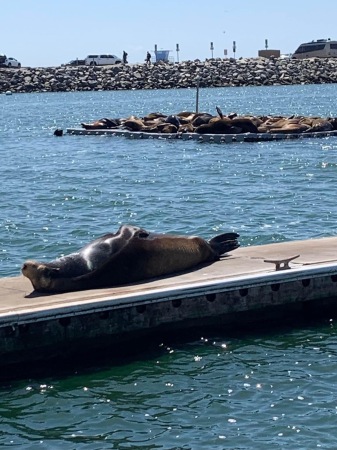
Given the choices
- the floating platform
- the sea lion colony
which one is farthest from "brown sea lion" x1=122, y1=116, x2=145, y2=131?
the floating platform

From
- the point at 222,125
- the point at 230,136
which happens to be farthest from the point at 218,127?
the point at 230,136

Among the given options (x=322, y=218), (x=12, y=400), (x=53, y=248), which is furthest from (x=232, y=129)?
(x=12, y=400)

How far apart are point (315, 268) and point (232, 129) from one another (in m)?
27.8

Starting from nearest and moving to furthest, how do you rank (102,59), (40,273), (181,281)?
(40,273) < (181,281) < (102,59)

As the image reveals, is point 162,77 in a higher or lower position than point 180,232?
lower

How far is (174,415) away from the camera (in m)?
11.0

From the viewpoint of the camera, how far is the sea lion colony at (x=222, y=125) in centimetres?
4156

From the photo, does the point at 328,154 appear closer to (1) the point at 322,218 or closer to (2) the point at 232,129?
(2) the point at 232,129

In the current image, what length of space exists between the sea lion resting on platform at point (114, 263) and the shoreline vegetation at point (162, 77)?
315ft

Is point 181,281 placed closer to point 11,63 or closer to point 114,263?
point 114,263

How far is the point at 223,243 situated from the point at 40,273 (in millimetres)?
3034

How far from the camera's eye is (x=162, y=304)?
12805 mm

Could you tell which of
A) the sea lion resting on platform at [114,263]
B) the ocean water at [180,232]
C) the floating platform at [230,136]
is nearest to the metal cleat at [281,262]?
the ocean water at [180,232]

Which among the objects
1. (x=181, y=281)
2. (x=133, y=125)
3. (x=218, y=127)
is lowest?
(x=133, y=125)
